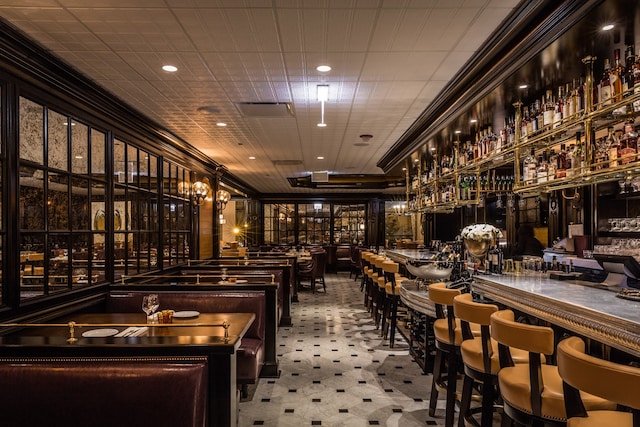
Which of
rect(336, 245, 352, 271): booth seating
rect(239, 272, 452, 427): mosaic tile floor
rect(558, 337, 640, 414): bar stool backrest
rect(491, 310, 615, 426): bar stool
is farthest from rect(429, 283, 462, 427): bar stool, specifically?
rect(336, 245, 352, 271): booth seating

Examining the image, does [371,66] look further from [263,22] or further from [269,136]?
[269,136]

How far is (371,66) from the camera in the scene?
3.97 meters

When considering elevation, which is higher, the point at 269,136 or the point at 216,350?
the point at 269,136

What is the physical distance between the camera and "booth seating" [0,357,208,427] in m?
1.88

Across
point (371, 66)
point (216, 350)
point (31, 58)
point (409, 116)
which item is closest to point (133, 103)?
point (31, 58)

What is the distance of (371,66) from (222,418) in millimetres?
3091

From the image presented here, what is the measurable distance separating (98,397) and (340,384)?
280 cm

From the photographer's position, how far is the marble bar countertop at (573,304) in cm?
216

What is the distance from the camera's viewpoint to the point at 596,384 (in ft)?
4.96

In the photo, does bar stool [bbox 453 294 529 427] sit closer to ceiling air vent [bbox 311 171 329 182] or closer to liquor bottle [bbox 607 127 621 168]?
liquor bottle [bbox 607 127 621 168]

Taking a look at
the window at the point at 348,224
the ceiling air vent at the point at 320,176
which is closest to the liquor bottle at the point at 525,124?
the ceiling air vent at the point at 320,176

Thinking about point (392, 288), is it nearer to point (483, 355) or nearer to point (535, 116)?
point (535, 116)

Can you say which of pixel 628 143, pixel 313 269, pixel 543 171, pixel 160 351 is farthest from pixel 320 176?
pixel 160 351

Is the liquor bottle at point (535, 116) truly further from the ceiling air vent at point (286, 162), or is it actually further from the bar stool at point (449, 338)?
the ceiling air vent at point (286, 162)
